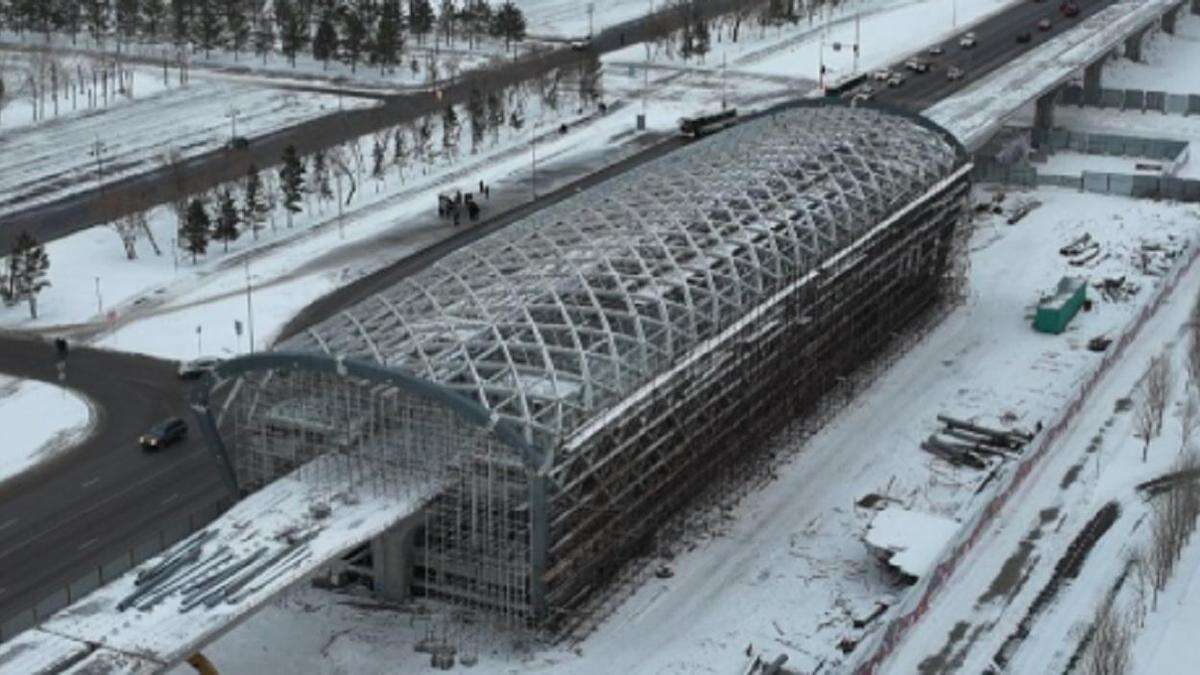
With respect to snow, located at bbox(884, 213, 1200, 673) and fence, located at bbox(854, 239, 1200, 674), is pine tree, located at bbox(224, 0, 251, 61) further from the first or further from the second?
snow, located at bbox(884, 213, 1200, 673)

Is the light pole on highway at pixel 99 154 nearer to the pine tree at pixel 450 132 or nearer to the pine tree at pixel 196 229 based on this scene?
the pine tree at pixel 196 229

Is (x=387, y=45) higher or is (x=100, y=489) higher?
(x=387, y=45)

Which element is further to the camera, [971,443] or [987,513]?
[971,443]

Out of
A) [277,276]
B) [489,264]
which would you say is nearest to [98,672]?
[489,264]

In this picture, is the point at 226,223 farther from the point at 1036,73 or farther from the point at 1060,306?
the point at 1036,73

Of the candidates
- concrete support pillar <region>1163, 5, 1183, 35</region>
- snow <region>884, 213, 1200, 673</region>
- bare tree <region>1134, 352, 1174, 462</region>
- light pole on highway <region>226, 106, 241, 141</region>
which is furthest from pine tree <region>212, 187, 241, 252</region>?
concrete support pillar <region>1163, 5, 1183, 35</region>

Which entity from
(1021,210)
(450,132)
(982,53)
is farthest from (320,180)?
(982,53)
